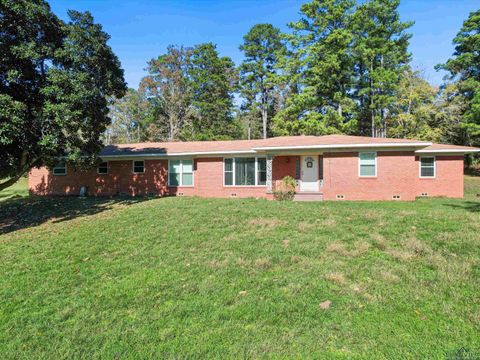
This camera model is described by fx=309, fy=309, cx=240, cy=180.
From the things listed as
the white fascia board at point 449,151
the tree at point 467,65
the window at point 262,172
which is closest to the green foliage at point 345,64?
the tree at point 467,65

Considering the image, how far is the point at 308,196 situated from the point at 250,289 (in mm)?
10689

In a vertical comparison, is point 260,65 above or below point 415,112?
above

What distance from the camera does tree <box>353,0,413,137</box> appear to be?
1081 inches

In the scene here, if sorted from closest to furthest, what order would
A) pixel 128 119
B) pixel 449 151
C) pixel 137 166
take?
pixel 449 151 → pixel 137 166 → pixel 128 119

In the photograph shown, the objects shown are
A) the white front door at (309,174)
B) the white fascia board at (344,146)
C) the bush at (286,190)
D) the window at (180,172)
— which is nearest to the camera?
the white fascia board at (344,146)

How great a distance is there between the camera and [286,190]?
48.0 ft

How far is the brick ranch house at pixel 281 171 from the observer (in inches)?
555

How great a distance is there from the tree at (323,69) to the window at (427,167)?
34.7 feet

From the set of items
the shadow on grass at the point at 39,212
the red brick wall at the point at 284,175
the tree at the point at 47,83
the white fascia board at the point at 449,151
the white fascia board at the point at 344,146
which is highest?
the tree at the point at 47,83

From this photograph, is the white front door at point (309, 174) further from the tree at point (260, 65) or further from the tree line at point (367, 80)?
the tree at point (260, 65)

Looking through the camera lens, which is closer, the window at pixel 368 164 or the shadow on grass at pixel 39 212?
the shadow on grass at pixel 39 212

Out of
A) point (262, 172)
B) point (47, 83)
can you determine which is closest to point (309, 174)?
point (262, 172)

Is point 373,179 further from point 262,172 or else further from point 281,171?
point 262,172

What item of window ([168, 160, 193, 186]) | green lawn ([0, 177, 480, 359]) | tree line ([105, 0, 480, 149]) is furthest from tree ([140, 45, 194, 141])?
green lawn ([0, 177, 480, 359])
